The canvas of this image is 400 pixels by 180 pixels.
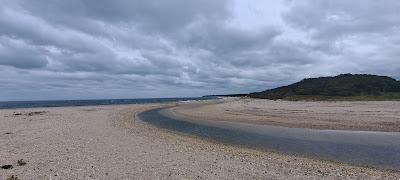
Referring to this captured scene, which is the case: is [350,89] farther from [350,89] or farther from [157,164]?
[157,164]

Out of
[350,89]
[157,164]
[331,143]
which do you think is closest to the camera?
[157,164]

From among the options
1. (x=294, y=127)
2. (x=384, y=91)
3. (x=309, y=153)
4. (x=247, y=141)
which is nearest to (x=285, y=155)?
(x=309, y=153)

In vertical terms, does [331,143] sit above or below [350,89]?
below

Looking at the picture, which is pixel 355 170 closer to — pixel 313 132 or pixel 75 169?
pixel 75 169

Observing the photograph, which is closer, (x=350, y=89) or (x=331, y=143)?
(x=331, y=143)

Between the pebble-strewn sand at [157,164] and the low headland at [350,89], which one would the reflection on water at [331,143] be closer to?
the pebble-strewn sand at [157,164]

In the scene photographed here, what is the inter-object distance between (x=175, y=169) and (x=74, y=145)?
930 centimetres

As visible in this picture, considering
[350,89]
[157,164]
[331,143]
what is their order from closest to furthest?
[157,164] → [331,143] → [350,89]

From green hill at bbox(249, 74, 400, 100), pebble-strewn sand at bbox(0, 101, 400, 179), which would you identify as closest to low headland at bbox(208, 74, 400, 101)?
green hill at bbox(249, 74, 400, 100)

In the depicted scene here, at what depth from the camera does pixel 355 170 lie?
15.6m

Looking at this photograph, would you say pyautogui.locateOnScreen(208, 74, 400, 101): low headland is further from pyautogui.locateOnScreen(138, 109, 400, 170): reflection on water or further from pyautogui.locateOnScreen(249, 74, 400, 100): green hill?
pyautogui.locateOnScreen(138, 109, 400, 170): reflection on water

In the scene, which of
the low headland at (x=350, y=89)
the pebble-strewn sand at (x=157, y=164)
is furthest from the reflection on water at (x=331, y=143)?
the low headland at (x=350, y=89)

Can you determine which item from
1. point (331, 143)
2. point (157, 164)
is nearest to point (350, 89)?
point (331, 143)

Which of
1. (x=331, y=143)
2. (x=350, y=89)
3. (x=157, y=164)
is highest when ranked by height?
(x=350, y=89)
